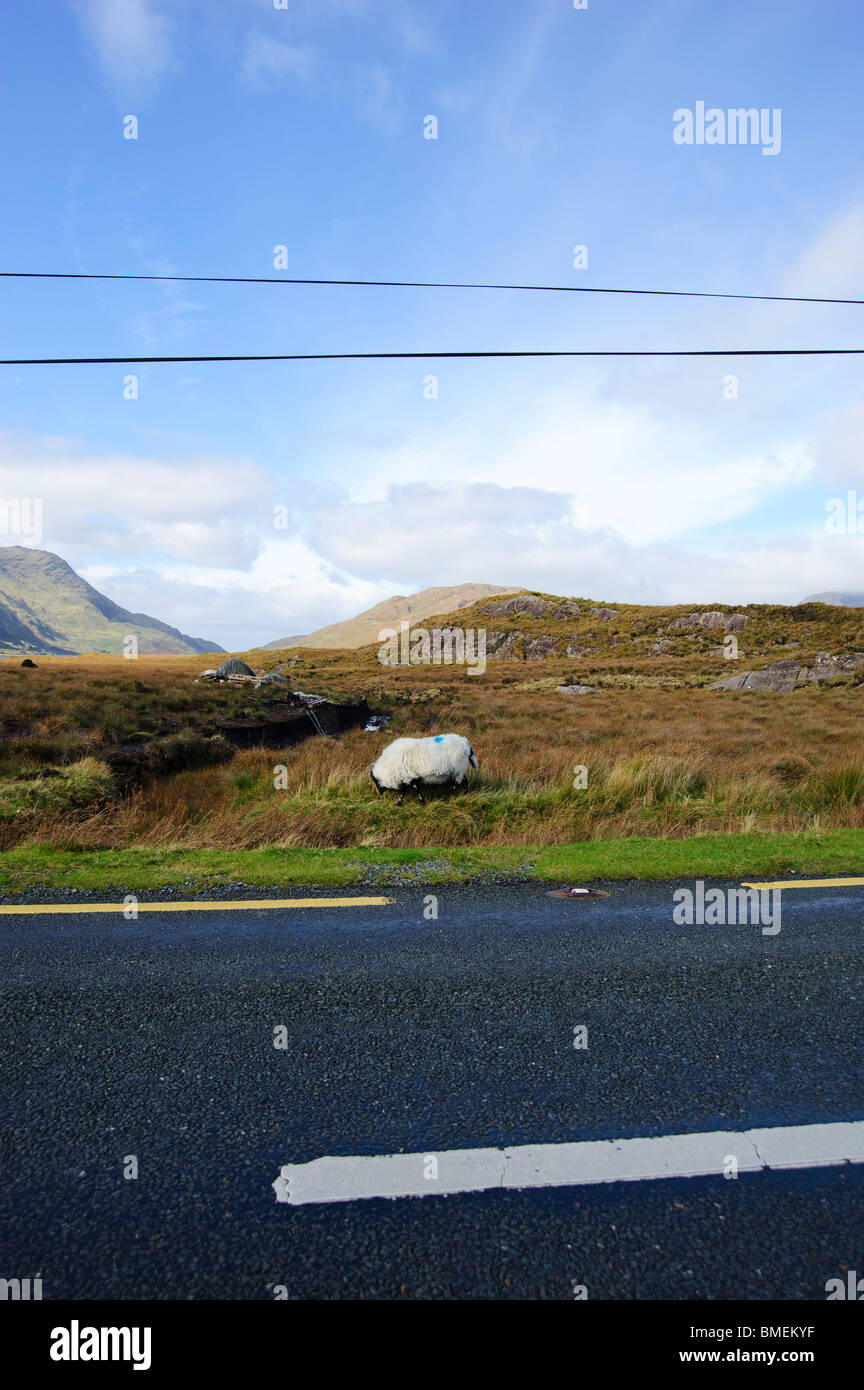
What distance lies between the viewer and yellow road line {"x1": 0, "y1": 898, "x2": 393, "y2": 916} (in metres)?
5.44

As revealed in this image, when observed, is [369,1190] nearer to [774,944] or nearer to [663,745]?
[774,944]

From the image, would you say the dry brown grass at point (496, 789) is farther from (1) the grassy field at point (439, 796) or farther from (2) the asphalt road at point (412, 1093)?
(2) the asphalt road at point (412, 1093)

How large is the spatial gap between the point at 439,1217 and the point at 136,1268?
0.92 meters

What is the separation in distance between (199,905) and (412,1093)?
3215 mm

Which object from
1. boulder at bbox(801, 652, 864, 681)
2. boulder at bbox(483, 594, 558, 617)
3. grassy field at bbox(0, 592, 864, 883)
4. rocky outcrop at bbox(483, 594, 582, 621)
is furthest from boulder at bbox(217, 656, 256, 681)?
boulder at bbox(483, 594, 558, 617)

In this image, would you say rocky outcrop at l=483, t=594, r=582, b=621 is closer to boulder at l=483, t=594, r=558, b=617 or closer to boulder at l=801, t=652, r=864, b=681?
boulder at l=483, t=594, r=558, b=617

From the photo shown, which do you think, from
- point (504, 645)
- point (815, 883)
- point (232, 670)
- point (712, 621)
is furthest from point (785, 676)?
point (504, 645)

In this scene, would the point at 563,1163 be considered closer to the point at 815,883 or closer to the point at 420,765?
the point at 815,883

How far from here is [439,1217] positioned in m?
2.23

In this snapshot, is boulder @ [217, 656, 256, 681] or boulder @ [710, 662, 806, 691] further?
boulder @ [217, 656, 256, 681]

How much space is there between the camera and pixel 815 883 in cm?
603

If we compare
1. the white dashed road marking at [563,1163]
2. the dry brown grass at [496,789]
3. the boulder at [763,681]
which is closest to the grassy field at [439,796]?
the dry brown grass at [496,789]

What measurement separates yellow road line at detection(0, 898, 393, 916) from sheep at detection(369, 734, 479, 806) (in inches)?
183
